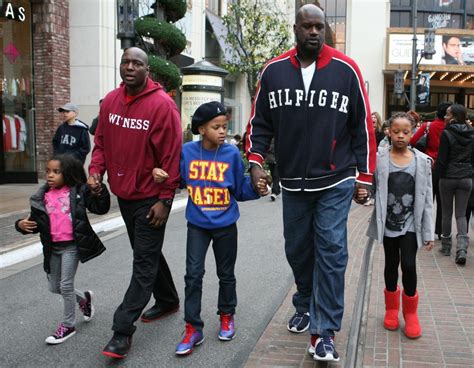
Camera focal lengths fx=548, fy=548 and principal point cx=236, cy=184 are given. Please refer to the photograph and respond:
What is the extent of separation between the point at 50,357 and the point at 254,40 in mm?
18208

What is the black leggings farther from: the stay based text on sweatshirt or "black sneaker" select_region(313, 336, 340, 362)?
the stay based text on sweatshirt

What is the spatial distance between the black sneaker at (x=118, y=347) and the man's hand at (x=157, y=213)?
2.48ft

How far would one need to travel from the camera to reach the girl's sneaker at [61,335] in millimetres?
3889

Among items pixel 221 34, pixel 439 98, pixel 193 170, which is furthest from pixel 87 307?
pixel 439 98

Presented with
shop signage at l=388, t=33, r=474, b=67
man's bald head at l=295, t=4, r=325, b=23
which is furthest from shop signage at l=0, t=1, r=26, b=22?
shop signage at l=388, t=33, r=474, b=67

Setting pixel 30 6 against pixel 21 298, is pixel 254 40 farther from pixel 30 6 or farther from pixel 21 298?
pixel 21 298

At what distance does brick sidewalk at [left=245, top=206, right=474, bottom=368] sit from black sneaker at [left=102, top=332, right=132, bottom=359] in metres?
0.79

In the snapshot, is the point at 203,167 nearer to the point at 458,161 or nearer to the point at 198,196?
the point at 198,196

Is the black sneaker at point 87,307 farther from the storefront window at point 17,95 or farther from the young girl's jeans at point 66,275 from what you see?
the storefront window at point 17,95

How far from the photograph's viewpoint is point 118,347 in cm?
348

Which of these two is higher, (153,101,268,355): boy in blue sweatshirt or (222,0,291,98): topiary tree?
(222,0,291,98): topiary tree

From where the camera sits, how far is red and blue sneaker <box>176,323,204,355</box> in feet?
12.0

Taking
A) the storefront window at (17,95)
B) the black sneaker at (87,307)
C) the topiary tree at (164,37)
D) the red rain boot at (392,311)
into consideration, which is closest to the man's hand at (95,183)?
the black sneaker at (87,307)

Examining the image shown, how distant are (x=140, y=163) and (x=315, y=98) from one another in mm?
1220
